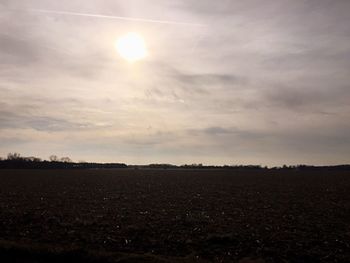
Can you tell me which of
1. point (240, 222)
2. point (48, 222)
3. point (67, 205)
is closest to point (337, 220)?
point (240, 222)

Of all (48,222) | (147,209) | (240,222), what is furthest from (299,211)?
(48,222)

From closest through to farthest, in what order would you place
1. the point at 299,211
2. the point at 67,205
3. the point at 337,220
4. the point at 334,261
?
the point at 334,261 < the point at 337,220 < the point at 299,211 < the point at 67,205

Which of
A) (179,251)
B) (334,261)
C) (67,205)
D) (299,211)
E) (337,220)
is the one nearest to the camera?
(334,261)

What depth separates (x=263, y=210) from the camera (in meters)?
28.2

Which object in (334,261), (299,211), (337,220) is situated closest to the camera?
(334,261)

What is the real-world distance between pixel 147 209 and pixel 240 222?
773 cm

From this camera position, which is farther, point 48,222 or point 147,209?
point 147,209

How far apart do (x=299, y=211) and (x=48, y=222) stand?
15.9 metres

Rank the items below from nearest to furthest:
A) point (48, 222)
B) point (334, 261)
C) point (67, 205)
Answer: point (334, 261), point (48, 222), point (67, 205)

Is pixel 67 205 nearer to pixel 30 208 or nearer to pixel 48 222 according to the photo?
pixel 30 208

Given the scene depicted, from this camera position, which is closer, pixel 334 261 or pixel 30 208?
pixel 334 261

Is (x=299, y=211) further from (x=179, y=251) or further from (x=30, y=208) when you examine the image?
(x=30, y=208)

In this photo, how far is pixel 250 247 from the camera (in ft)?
56.3

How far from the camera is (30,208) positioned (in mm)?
28359
